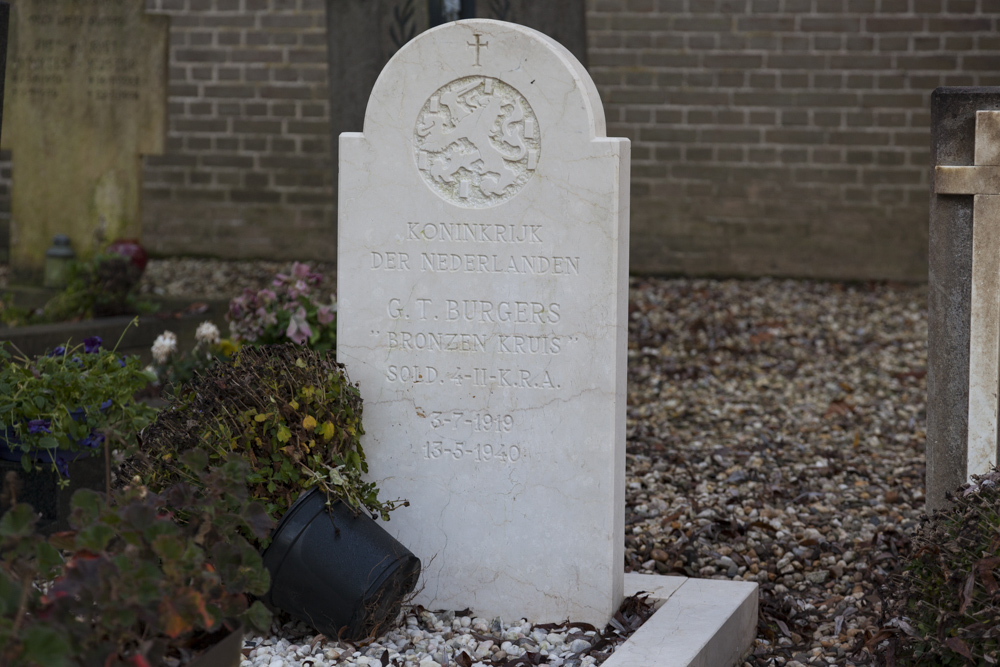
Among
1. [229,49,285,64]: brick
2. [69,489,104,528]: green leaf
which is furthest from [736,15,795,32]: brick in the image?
[69,489,104,528]: green leaf

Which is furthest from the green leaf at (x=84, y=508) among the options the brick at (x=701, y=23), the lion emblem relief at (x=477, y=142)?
the brick at (x=701, y=23)

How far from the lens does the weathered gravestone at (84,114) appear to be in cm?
666

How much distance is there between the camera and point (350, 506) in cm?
276

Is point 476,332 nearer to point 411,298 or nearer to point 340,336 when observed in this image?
point 411,298

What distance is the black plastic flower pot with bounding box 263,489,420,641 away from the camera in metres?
2.66

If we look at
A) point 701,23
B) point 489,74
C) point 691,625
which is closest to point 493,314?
point 489,74

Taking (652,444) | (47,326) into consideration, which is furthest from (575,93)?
(47,326)

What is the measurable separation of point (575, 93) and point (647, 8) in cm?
591

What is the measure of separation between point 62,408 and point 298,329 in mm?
1247

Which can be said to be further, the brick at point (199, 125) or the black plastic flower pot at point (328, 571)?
the brick at point (199, 125)

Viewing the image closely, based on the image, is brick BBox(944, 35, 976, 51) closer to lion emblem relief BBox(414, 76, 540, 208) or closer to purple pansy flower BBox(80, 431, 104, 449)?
lion emblem relief BBox(414, 76, 540, 208)

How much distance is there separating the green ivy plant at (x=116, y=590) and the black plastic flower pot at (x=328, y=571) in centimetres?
74

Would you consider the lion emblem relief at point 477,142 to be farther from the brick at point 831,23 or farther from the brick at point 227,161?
the brick at point 227,161

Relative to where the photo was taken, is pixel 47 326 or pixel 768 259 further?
pixel 768 259
